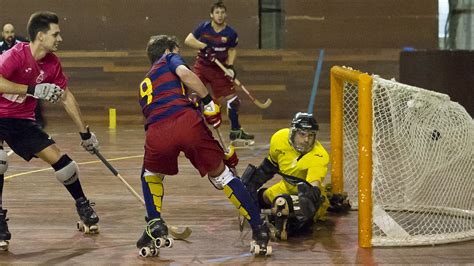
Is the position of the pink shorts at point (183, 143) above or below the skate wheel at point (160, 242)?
above

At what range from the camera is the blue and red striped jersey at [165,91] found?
5254 mm

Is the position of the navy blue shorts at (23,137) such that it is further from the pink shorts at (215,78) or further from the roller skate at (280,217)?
the pink shorts at (215,78)

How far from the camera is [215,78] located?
10898 mm

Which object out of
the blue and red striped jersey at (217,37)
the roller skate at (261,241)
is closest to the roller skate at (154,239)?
the roller skate at (261,241)

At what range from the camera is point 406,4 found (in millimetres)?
13602

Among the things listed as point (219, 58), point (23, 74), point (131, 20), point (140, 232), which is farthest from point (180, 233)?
point (131, 20)

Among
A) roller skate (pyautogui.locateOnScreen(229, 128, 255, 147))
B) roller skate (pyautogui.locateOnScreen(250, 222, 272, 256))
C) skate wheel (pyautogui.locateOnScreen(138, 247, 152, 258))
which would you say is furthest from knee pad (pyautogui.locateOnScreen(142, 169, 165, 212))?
roller skate (pyautogui.locateOnScreen(229, 128, 255, 147))

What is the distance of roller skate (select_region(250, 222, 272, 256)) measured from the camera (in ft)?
17.5

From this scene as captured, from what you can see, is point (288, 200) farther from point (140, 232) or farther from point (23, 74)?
point (23, 74)

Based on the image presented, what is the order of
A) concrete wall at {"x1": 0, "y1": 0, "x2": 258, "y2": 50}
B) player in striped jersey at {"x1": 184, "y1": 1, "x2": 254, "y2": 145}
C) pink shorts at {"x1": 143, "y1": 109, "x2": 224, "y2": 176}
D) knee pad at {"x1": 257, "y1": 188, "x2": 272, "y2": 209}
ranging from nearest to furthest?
pink shorts at {"x1": 143, "y1": 109, "x2": 224, "y2": 176} < knee pad at {"x1": 257, "y1": 188, "x2": 272, "y2": 209} < player in striped jersey at {"x1": 184, "y1": 1, "x2": 254, "y2": 145} < concrete wall at {"x1": 0, "y1": 0, "x2": 258, "y2": 50}

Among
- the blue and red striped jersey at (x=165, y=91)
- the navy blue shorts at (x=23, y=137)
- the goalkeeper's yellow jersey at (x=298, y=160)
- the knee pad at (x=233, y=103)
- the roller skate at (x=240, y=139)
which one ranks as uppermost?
the blue and red striped jersey at (x=165, y=91)

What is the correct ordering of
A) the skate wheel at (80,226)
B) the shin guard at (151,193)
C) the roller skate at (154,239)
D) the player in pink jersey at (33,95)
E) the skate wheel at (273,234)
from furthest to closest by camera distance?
the skate wheel at (80,226) < the skate wheel at (273,234) < the player in pink jersey at (33,95) < the shin guard at (151,193) < the roller skate at (154,239)

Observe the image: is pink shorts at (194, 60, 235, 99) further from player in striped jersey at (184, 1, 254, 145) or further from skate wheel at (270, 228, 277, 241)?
skate wheel at (270, 228, 277, 241)

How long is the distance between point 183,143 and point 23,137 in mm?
1147
